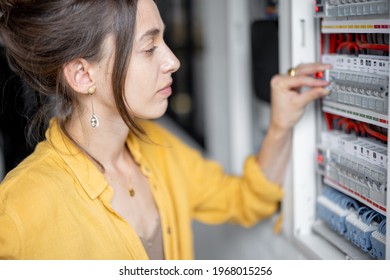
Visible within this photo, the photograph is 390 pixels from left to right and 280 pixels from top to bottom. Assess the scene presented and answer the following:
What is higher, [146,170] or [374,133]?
[374,133]

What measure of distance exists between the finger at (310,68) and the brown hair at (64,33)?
0.50m

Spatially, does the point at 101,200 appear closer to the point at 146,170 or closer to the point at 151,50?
the point at 146,170

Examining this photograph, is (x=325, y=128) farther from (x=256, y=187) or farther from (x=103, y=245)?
(x=103, y=245)

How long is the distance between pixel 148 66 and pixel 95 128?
24 centimetres

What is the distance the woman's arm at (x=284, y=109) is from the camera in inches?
53.0

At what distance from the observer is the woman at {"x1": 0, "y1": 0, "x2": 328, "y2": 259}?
3.79 feet

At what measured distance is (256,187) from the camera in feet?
5.24

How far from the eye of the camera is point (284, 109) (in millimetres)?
1436

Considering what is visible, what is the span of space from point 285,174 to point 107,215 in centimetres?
62

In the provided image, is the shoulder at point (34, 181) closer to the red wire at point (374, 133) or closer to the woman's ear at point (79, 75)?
the woman's ear at point (79, 75)

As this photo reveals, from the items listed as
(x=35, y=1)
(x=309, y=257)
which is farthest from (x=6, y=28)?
(x=309, y=257)

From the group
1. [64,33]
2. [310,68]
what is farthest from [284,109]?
[64,33]

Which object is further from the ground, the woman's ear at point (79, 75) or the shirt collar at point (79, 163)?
the woman's ear at point (79, 75)

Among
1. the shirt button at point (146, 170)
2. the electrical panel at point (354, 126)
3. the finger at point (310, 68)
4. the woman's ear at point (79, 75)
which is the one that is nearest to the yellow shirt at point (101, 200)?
the shirt button at point (146, 170)
